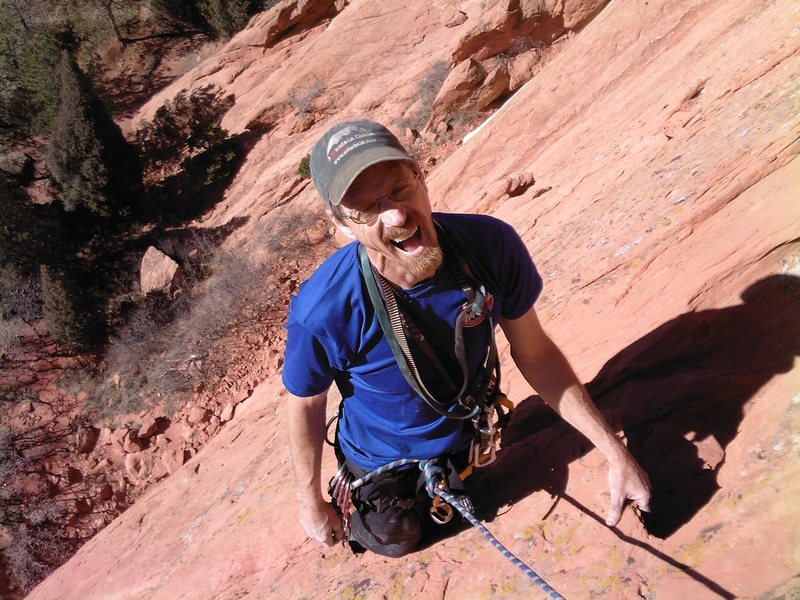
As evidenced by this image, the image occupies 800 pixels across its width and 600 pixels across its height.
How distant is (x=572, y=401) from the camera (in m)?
1.86

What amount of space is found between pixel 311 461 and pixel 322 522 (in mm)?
268

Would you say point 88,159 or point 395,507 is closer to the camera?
point 395,507

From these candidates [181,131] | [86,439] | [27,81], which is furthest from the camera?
[27,81]

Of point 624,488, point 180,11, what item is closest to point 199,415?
point 624,488

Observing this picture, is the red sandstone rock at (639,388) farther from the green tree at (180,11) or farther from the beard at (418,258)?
the green tree at (180,11)

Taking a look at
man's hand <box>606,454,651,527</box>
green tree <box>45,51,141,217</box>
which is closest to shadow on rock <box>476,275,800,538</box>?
man's hand <box>606,454,651,527</box>

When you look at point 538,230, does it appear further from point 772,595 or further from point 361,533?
point 772,595

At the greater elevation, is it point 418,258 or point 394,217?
point 394,217

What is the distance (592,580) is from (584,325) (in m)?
1.39

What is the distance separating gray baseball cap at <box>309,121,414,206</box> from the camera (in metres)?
1.42

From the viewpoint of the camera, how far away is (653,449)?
205cm

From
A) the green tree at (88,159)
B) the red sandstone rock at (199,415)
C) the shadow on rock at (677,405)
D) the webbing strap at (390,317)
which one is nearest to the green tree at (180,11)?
the green tree at (88,159)

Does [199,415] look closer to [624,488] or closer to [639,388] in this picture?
[639,388]

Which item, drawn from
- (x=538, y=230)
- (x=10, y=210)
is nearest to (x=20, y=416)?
(x=10, y=210)
